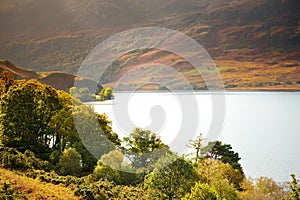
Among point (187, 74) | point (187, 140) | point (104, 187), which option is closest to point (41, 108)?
point (104, 187)

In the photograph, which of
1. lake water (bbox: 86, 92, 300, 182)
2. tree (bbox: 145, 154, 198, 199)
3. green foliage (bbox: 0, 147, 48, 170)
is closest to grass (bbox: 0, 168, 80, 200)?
green foliage (bbox: 0, 147, 48, 170)

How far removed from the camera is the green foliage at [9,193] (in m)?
11.1

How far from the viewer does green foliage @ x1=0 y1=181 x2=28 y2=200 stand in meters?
11.1

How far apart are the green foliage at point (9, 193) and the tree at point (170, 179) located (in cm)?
754

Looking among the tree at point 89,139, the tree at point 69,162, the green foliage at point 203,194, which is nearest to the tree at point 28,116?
the tree at point 89,139

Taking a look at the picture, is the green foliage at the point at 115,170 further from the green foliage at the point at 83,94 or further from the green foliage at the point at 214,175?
the green foliage at the point at 83,94

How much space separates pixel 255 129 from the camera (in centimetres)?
5119

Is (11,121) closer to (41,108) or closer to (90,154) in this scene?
(41,108)

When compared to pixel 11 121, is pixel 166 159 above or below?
below

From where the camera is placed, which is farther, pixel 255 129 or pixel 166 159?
pixel 255 129

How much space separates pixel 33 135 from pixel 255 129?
37.2 m

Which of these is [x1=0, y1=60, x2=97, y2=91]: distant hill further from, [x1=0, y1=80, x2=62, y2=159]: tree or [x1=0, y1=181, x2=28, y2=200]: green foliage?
[x1=0, y1=181, x2=28, y2=200]: green foliage

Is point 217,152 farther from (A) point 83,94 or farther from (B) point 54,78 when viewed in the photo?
(B) point 54,78

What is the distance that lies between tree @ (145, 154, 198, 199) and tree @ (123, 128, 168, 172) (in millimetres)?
5774
